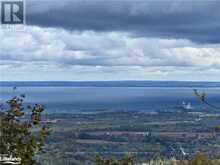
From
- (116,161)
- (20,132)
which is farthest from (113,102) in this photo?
(20,132)

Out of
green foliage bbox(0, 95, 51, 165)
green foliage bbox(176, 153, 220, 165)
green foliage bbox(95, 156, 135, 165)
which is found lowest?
green foliage bbox(95, 156, 135, 165)

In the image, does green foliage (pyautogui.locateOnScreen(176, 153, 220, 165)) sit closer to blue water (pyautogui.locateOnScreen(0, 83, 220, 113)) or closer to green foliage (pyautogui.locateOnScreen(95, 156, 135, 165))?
blue water (pyautogui.locateOnScreen(0, 83, 220, 113))

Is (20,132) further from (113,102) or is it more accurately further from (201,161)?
(113,102)

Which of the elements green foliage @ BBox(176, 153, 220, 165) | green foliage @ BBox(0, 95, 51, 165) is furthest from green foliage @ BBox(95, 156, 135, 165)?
green foliage @ BBox(176, 153, 220, 165)

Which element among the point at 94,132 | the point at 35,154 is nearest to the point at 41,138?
the point at 35,154

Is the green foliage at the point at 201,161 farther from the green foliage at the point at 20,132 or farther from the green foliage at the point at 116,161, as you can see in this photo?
the green foliage at the point at 20,132

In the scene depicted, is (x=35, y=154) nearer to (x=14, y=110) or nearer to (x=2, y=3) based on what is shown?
(x=14, y=110)

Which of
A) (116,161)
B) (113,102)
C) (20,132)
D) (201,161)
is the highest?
(20,132)

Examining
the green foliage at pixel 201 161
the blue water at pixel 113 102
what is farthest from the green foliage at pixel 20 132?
the green foliage at pixel 201 161
